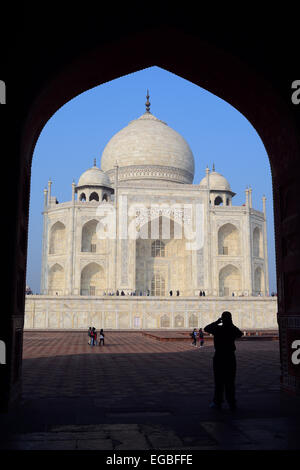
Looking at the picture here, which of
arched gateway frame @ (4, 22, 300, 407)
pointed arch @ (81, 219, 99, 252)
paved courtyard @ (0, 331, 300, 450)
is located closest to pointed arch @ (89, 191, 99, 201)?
pointed arch @ (81, 219, 99, 252)

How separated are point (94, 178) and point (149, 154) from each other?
421cm

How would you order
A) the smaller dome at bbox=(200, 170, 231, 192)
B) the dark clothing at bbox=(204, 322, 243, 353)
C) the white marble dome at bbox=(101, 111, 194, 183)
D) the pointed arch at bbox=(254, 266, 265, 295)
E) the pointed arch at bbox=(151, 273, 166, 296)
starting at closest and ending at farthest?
the dark clothing at bbox=(204, 322, 243, 353) → the pointed arch at bbox=(151, 273, 166, 296) → the pointed arch at bbox=(254, 266, 265, 295) → the white marble dome at bbox=(101, 111, 194, 183) → the smaller dome at bbox=(200, 170, 231, 192)

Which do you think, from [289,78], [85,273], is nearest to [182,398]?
[289,78]

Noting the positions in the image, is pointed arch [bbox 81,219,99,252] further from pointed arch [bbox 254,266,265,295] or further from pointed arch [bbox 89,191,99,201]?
pointed arch [bbox 254,266,265,295]

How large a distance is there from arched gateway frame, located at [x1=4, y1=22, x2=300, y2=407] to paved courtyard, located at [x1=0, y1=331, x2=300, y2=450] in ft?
1.75

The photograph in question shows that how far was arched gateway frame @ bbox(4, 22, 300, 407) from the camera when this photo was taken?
4.61 meters

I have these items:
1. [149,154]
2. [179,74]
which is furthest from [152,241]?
[179,74]

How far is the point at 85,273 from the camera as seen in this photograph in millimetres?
29125

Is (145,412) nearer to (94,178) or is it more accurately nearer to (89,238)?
(89,238)

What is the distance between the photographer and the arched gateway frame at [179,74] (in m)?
4.61

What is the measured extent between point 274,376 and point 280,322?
6.54 ft

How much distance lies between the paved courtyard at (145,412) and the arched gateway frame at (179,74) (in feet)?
1.75
